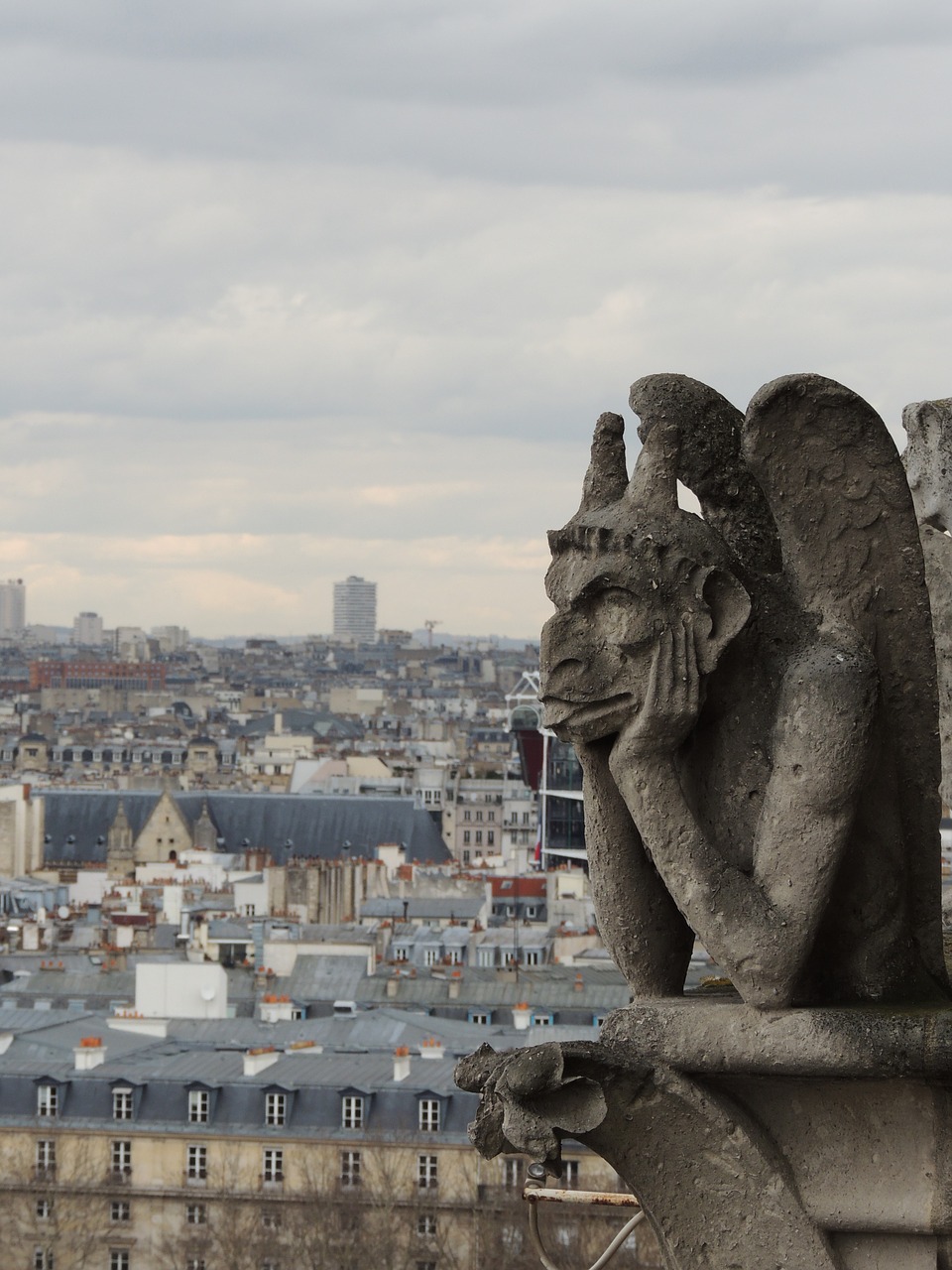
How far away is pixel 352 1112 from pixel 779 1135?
143 ft

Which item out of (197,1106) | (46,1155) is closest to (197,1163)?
(197,1106)

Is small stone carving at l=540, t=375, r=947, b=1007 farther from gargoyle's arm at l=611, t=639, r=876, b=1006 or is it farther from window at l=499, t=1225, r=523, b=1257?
window at l=499, t=1225, r=523, b=1257

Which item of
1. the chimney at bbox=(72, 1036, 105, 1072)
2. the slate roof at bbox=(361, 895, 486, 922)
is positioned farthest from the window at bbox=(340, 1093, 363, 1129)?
the slate roof at bbox=(361, 895, 486, 922)

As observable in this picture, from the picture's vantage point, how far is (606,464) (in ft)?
17.2

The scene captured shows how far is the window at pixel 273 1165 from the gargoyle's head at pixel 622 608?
4437cm

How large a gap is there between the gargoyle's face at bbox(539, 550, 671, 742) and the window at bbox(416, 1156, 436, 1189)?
138 ft

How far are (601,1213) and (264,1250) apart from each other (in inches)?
288

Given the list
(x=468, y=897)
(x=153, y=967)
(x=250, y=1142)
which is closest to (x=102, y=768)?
(x=468, y=897)

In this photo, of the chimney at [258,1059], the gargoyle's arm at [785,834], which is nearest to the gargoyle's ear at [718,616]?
the gargoyle's arm at [785,834]

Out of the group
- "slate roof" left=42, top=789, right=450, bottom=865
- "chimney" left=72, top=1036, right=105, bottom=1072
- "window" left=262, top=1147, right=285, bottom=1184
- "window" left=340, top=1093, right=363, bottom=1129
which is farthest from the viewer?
"slate roof" left=42, top=789, right=450, bottom=865

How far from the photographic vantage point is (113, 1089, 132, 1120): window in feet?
162

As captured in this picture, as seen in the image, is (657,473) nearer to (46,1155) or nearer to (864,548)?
(864,548)

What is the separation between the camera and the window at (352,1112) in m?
48.1

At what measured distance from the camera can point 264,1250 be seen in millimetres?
45844
